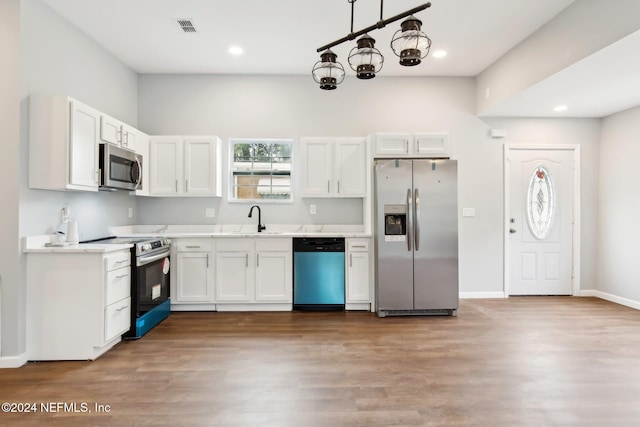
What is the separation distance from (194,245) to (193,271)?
0.32 metres

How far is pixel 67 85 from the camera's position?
3322mm

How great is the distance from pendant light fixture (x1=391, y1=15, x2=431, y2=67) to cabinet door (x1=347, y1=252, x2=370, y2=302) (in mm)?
2665

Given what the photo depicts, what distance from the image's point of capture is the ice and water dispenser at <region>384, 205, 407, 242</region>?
13.4 ft

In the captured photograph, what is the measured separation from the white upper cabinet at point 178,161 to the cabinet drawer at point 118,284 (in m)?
1.47

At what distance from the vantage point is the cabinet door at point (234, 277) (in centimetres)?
421

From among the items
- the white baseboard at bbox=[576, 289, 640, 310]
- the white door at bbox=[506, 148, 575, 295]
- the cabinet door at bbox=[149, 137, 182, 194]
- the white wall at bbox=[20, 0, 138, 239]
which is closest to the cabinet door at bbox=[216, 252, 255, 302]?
the cabinet door at bbox=[149, 137, 182, 194]

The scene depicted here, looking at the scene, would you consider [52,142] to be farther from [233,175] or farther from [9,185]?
[233,175]

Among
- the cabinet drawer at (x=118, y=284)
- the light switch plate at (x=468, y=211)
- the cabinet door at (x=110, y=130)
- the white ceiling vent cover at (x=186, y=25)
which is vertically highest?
the white ceiling vent cover at (x=186, y=25)

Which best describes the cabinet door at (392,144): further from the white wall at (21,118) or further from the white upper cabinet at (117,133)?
the white wall at (21,118)

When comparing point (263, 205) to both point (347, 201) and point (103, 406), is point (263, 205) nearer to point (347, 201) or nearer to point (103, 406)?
point (347, 201)

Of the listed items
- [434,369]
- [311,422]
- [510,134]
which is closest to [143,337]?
[311,422]

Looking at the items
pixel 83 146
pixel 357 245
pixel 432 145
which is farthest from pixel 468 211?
pixel 83 146

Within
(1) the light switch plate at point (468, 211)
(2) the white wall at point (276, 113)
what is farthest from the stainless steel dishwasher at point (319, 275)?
(1) the light switch plate at point (468, 211)

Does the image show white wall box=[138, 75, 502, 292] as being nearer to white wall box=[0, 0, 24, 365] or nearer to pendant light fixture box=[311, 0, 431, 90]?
white wall box=[0, 0, 24, 365]
